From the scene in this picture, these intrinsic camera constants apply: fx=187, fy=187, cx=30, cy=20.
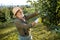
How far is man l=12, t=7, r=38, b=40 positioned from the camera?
2.11 meters

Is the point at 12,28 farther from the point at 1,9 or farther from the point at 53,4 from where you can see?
the point at 53,4

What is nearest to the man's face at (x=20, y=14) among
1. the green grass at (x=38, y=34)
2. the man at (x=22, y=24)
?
the man at (x=22, y=24)

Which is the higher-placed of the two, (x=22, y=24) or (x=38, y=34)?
(x=22, y=24)

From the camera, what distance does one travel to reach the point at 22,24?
210cm

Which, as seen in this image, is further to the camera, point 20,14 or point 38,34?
point 38,34

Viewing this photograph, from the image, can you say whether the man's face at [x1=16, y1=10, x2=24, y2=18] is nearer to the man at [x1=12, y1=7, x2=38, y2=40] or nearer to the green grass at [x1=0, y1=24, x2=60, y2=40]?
the man at [x1=12, y1=7, x2=38, y2=40]

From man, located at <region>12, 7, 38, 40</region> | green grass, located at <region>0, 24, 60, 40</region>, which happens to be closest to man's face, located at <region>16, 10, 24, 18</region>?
man, located at <region>12, 7, 38, 40</region>

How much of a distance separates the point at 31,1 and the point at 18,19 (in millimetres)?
257

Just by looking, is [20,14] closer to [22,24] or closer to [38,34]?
[22,24]

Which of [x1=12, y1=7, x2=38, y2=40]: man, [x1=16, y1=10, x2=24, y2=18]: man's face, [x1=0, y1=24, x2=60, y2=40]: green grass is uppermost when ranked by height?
[x1=16, y1=10, x2=24, y2=18]: man's face

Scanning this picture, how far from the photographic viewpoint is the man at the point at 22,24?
211cm

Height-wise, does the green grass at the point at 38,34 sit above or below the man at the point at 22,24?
below

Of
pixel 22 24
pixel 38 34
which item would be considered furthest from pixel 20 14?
pixel 38 34

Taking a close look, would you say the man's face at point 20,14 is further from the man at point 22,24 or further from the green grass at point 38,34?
the green grass at point 38,34
